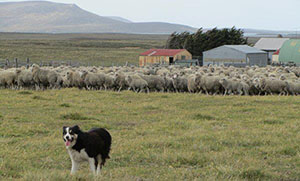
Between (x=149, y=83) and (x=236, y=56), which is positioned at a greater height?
(x=236, y=56)

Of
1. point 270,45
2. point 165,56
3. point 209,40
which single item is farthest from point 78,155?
point 270,45

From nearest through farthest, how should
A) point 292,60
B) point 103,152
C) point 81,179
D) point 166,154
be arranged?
point 81,179 → point 103,152 → point 166,154 → point 292,60

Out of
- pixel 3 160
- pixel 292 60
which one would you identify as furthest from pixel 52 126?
pixel 292 60

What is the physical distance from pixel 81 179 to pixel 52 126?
5.50 meters

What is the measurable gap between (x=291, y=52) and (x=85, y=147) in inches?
2238

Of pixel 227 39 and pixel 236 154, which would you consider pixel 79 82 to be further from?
pixel 227 39

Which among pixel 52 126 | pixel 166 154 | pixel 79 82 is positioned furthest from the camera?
pixel 79 82

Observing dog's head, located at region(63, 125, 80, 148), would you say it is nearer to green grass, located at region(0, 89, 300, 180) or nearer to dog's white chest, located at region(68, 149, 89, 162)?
dog's white chest, located at region(68, 149, 89, 162)

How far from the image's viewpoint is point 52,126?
11.0 metres

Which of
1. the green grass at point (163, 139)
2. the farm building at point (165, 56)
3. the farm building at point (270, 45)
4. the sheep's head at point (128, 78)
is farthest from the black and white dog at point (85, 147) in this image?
the farm building at point (270, 45)

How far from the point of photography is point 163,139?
904 cm

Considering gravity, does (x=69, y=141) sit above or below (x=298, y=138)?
above

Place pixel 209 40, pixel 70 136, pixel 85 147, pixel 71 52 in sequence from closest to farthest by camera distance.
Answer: pixel 70 136
pixel 85 147
pixel 209 40
pixel 71 52

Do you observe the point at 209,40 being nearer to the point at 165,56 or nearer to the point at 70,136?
the point at 165,56
